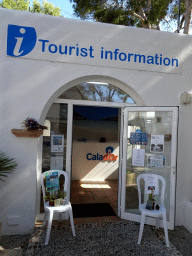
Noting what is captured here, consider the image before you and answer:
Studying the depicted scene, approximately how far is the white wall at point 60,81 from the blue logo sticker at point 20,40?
0.08m

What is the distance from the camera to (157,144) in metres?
3.48

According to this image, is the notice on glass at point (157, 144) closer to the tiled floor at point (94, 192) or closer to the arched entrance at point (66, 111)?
the arched entrance at point (66, 111)

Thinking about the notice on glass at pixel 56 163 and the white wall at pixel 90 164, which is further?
the white wall at pixel 90 164

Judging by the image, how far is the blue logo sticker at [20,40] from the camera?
10.2 ft

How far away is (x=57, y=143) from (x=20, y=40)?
5.99 feet

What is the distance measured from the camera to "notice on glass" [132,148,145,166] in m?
3.55

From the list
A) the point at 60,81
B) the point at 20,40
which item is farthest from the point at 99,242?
the point at 20,40

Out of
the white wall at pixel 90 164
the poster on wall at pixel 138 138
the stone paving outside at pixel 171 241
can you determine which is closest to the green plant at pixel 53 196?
the stone paving outside at pixel 171 241

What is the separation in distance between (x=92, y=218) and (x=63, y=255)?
111 cm

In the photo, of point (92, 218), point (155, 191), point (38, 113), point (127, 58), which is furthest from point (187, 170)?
point (38, 113)

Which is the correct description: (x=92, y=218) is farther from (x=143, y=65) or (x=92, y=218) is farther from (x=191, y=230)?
(x=143, y=65)

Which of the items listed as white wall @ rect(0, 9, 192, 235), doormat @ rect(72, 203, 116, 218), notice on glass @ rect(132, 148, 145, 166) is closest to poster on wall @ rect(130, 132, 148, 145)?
notice on glass @ rect(132, 148, 145, 166)

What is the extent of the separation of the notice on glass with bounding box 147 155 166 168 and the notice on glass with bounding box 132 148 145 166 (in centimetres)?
11

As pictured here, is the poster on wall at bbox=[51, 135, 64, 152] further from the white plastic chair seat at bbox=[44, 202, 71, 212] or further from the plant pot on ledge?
the white plastic chair seat at bbox=[44, 202, 71, 212]
